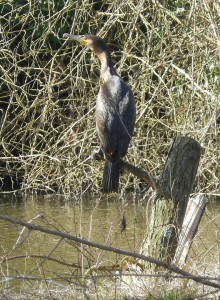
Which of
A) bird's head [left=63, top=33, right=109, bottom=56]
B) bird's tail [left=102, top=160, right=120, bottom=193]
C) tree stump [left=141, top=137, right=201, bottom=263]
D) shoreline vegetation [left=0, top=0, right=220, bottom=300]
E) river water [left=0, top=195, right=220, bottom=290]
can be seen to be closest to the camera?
tree stump [left=141, top=137, right=201, bottom=263]

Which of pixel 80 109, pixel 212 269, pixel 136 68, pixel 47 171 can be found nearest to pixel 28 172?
pixel 47 171

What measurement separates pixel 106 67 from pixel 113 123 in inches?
35.4

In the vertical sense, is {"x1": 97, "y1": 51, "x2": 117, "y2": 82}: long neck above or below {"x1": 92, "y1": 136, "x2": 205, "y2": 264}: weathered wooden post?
above

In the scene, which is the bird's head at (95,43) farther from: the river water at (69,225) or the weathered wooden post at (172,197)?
the weathered wooden post at (172,197)

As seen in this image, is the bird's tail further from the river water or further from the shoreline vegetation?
the shoreline vegetation

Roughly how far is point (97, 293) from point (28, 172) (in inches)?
227

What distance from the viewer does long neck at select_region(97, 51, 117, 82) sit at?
737 cm

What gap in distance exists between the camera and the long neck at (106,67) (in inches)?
290

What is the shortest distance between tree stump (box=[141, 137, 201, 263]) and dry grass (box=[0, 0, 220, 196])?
11.0 feet

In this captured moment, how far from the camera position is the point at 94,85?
10445 mm

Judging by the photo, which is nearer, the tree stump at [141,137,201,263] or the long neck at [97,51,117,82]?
the tree stump at [141,137,201,263]

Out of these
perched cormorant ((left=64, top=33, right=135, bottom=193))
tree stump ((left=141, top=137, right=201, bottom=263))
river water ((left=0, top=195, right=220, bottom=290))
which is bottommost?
river water ((left=0, top=195, right=220, bottom=290))

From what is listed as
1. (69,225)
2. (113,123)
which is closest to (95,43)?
(113,123)

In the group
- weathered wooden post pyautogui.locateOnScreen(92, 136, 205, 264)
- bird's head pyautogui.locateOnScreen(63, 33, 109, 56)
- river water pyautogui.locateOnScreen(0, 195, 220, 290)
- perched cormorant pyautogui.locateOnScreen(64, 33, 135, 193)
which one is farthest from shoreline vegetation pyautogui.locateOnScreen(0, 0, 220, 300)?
weathered wooden post pyautogui.locateOnScreen(92, 136, 205, 264)
